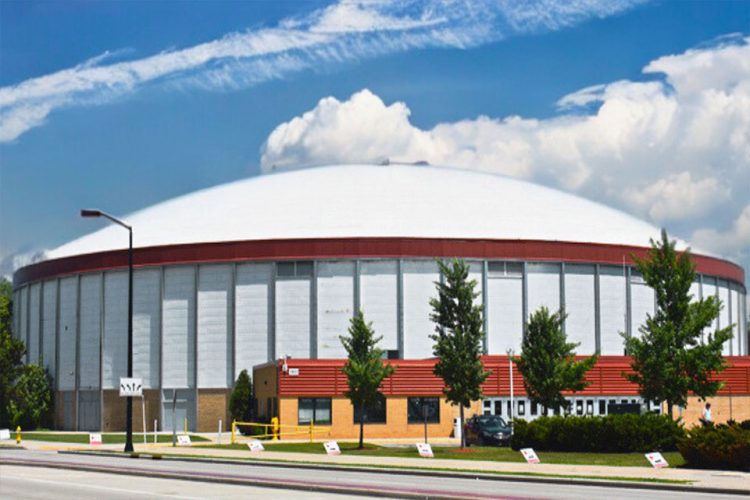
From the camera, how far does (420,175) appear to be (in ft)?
331

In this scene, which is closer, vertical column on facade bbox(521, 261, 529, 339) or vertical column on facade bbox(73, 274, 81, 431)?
vertical column on facade bbox(521, 261, 529, 339)

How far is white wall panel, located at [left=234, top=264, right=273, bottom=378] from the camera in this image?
8319 centimetres

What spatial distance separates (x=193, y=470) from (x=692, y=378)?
24.5 m

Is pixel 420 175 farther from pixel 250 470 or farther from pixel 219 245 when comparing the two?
pixel 250 470

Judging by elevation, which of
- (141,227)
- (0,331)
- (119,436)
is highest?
(141,227)

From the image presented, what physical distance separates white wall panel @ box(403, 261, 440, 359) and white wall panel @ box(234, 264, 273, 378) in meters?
9.23

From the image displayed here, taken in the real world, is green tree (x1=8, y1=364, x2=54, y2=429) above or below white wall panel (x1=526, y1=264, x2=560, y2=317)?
below

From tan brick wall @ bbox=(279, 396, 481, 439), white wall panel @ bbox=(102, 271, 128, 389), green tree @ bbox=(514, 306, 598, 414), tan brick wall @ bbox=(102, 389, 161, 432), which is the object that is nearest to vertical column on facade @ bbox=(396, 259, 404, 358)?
tan brick wall @ bbox=(279, 396, 481, 439)

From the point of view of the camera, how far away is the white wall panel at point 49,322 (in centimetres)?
9550

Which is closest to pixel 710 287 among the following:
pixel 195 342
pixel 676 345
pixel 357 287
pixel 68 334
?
pixel 357 287

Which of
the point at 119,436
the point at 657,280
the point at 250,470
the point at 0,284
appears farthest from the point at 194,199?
the point at 0,284

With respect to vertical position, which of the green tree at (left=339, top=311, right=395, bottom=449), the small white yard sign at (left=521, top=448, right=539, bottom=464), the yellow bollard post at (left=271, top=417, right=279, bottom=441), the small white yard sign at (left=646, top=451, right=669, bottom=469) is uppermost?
the green tree at (left=339, top=311, right=395, bottom=449)

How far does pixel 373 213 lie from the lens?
90062 mm

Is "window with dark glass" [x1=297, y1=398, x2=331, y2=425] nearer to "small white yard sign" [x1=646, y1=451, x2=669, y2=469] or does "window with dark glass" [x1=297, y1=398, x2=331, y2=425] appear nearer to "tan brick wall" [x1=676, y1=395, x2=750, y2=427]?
"tan brick wall" [x1=676, y1=395, x2=750, y2=427]
